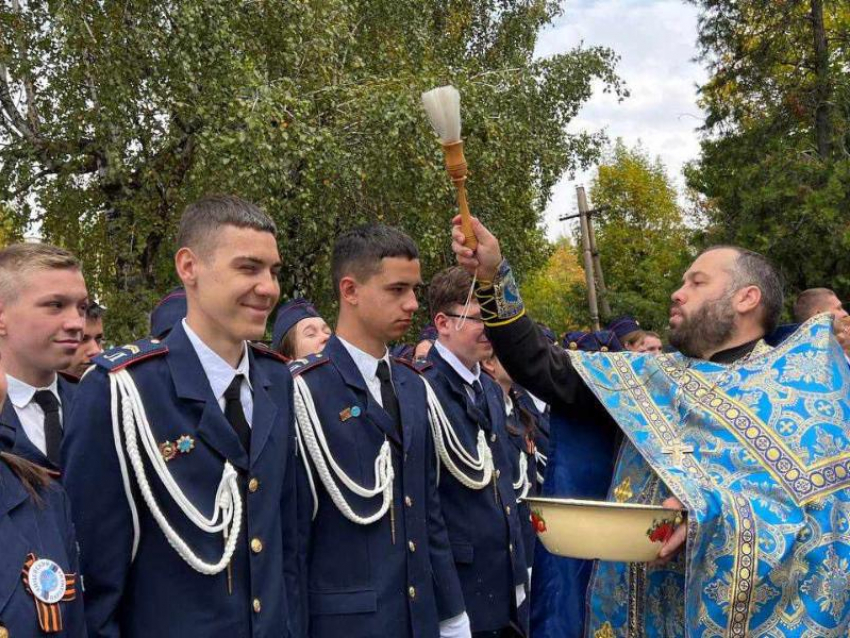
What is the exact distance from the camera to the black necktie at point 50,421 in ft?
11.9

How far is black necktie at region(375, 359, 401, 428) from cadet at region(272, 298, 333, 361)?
4.96 ft

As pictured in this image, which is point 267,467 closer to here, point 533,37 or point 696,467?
point 696,467

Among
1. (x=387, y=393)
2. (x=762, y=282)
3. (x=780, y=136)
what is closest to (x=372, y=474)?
(x=387, y=393)

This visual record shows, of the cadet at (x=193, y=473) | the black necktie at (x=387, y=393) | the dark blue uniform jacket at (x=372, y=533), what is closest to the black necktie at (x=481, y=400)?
the dark blue uniform jacket at (x=372, y=533)

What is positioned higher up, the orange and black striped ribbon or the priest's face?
the priest's face

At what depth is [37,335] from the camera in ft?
12.3

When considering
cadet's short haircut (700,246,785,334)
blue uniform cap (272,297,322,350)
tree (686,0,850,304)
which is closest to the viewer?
cadet's short haircut (700,246,785,334)

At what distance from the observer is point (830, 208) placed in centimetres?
1377

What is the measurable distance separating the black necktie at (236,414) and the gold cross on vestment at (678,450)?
1582 mm

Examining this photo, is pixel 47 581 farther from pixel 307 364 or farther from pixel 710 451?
pixel 710 451

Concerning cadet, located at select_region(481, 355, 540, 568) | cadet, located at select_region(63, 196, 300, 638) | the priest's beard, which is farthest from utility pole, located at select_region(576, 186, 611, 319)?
cadet, located at select_region(63, 196, 300, 638)

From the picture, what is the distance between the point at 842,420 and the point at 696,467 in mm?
606

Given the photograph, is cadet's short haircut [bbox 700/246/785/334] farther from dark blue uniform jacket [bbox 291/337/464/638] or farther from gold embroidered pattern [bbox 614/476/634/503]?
dark blue uniform jacket [bbox 291/337/464/638]

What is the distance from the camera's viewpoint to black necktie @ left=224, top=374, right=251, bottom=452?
3076mm
